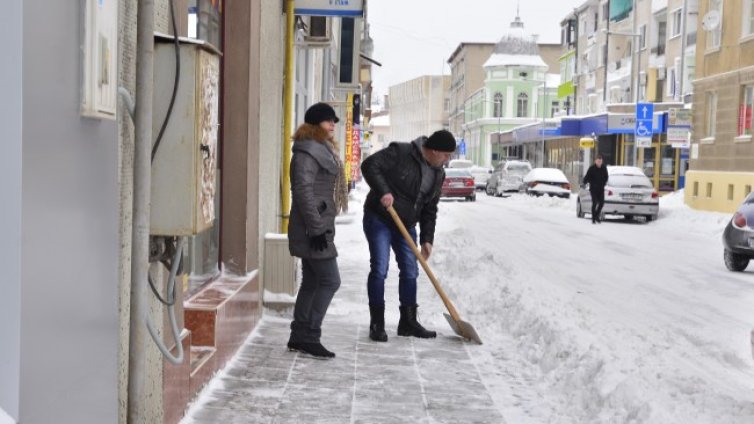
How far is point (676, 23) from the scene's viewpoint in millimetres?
45688

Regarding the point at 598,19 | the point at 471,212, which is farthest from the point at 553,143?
the point at 471,212

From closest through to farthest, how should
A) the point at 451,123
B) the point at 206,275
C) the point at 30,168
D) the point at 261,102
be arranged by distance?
1. the point at 30,168
2. the point at 206,275
3. the point at 261,102
4. the point at 451,123

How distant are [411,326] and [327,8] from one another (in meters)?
3.26

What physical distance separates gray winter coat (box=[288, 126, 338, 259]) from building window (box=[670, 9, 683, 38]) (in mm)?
41718

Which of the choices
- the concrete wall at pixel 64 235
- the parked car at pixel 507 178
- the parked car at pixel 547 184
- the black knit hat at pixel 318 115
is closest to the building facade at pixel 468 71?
the parked car at pixel 507 178

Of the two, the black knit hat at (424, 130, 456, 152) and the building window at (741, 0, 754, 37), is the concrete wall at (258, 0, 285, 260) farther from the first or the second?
the building window at (741, 0, 754, 37)

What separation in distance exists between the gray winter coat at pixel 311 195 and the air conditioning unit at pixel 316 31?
550 cm

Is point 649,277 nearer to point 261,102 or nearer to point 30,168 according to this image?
point 261,102

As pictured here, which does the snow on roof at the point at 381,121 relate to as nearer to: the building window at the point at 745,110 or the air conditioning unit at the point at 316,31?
the building window at the point at 745,110

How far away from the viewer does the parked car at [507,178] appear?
45844 mm

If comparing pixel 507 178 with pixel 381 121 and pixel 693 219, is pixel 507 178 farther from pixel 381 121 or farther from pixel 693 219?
pixel 381 121

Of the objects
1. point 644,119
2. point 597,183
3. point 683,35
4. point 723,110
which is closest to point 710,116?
point 723,110

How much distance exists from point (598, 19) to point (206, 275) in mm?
60098

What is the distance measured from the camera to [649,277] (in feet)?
43.0
